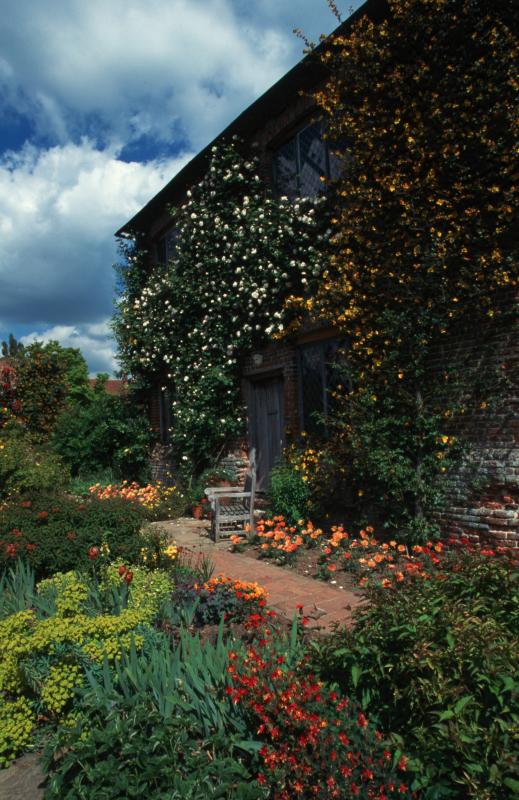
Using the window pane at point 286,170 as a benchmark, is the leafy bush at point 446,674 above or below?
below

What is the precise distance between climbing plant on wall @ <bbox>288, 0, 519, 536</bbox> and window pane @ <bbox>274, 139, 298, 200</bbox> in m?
2.19

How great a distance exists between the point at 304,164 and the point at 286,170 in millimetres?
560

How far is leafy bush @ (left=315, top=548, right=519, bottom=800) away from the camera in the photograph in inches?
77.9

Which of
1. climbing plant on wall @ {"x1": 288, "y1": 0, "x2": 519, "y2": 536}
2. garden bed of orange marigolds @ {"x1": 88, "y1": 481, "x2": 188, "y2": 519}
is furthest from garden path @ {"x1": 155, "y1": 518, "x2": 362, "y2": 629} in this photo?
garden bed of orange marigolds @ {"x1": 88, "y1": 481, "x2": 188, "y2": 519}

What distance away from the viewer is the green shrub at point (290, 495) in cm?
751

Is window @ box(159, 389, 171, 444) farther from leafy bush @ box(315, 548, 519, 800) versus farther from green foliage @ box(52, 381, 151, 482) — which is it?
leafy bush @ box(315, 548, 519, 800)

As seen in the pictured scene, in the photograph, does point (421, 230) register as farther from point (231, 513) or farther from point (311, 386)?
point (231, 513)

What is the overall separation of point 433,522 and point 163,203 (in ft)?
30.8

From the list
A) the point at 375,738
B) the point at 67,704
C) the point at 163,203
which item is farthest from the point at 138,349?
the point at 375,738

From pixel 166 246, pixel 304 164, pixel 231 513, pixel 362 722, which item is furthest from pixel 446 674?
pixel 166 246

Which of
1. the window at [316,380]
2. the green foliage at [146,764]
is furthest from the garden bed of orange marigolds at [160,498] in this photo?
the green foliage at [146,764]

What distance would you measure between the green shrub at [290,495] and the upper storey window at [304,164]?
3.92 metres

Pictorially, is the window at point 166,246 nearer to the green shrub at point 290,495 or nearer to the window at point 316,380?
the window at point 316,380

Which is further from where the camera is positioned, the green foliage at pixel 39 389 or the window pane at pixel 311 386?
the green foliage at pixel 39 389
